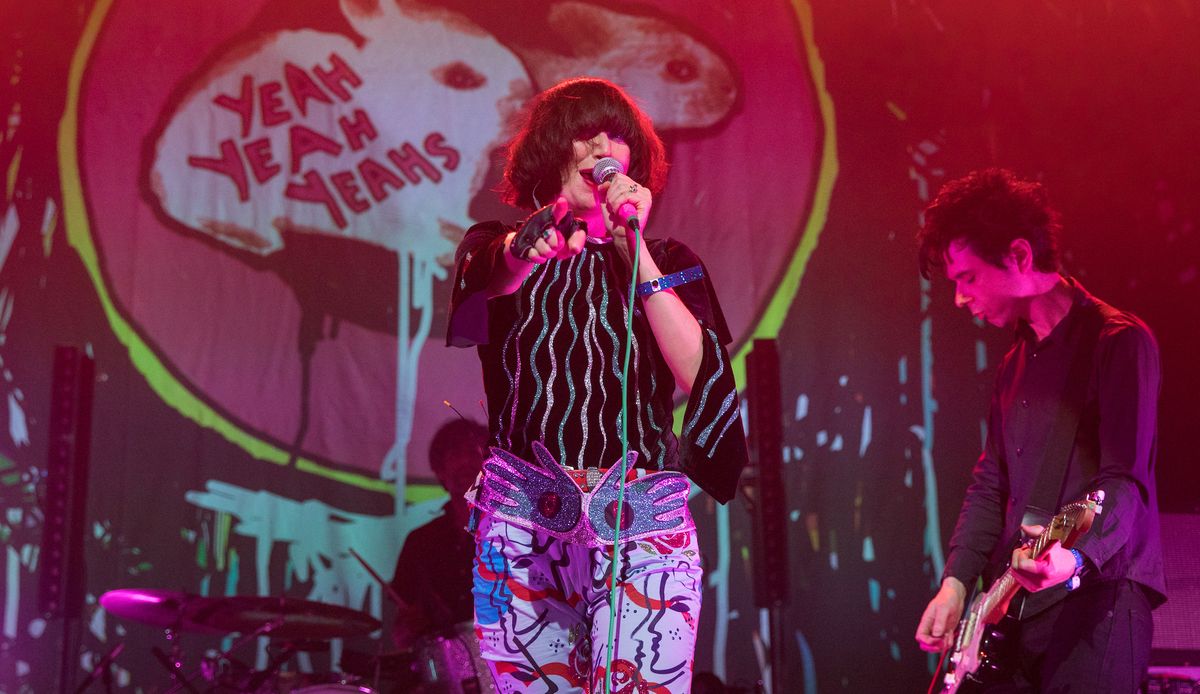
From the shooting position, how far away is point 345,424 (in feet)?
14.4

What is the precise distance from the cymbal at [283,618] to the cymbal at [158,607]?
0.11 feet

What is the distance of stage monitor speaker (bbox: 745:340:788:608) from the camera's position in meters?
4.06

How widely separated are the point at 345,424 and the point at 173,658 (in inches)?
41.9

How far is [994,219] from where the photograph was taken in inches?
104

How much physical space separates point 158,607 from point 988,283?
270 cm

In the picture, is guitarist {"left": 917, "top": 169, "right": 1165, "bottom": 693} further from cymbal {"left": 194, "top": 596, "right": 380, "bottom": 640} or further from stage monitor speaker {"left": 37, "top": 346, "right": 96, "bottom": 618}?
stage monitor speaker {"left": 37, "top": 346, "right": 96, "bottom": 618}

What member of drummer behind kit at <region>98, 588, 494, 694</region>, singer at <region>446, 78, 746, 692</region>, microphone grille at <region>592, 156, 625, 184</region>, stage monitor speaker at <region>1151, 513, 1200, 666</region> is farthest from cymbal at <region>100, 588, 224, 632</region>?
stage monitor speaker at <region>1151, 513, 1200, 666</region>

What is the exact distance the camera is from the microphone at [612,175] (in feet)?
5.08

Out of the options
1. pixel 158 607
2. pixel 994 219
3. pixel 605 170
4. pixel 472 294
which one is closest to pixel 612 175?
pixel 605 170

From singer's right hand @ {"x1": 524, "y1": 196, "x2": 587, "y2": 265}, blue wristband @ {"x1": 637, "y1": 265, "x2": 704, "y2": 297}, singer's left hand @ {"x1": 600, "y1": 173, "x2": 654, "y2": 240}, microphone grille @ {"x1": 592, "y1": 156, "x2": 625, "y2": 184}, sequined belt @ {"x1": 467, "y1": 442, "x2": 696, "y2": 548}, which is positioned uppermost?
microphone grille @ {"x1": 592, "y1": 156, "x2": 625, "y2": 184}

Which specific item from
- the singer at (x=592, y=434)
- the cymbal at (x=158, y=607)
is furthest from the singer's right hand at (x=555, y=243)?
the cymbal at (x=158, y=607)

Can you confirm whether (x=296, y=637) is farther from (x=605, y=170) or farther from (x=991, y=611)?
(x=605, y=170)

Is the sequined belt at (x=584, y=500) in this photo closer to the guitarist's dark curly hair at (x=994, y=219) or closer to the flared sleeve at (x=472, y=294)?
the flared sleeve at (x=472, y=294)

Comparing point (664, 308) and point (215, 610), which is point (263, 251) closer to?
point (215, 610)
